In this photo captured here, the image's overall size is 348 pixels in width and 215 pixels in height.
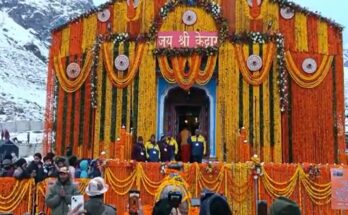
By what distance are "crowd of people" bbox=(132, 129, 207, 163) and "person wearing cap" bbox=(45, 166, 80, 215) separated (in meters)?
9.45

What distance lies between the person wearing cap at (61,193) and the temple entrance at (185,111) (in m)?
14.1

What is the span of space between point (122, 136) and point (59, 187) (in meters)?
11.1

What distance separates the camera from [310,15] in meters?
20.2

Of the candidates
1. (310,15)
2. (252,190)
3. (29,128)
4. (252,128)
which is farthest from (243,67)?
(29,128)

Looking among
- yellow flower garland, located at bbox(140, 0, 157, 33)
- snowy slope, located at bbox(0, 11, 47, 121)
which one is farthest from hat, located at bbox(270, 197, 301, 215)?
snowy slope, located at bbox(0, 11, 47, 121)

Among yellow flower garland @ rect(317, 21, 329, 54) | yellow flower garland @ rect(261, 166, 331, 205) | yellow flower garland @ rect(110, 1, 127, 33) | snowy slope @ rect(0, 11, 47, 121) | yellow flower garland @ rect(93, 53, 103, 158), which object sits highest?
snowy slope @ rect(0, 11, 47, 121)

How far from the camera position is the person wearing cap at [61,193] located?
20.8 feet

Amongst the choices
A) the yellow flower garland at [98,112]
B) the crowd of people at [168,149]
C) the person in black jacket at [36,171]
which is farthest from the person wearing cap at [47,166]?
the yellow flower garland at [98,112]

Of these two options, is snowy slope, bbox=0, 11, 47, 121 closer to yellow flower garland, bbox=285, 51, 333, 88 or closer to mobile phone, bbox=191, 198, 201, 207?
yellow flower garland, bbox=285, 51, 333, 88

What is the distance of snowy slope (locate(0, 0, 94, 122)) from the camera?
65.8 meters

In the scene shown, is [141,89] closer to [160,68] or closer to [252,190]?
[160,68]

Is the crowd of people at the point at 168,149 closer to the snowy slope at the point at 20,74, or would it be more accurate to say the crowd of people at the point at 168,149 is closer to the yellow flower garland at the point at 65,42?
the yellow flower garland at the point at 65,42

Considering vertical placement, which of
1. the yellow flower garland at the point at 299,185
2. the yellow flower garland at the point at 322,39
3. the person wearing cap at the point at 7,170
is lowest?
the yellow flower garland at the point at 299,185

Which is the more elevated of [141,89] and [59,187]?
[141,89]
